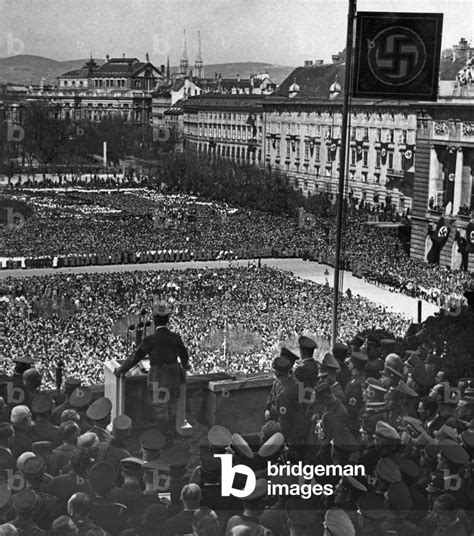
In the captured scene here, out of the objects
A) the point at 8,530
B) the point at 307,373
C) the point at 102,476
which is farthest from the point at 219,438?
the point at 8,530

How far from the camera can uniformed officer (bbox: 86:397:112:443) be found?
791 centimetres

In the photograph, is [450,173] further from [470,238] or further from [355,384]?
[355,384]

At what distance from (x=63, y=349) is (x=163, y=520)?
10.8 metres

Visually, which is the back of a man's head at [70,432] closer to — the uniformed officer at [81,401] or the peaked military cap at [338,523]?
the uniformed officer at [81,401]

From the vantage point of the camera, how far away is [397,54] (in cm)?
1089

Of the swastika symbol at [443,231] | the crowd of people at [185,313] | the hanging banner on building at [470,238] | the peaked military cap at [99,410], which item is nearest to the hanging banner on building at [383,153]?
the swastika symbol at [443,231]

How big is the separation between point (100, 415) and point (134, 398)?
3.57 ft

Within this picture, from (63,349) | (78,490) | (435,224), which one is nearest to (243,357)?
(63,349)

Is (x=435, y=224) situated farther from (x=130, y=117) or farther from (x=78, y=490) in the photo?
(x=78, y=490)

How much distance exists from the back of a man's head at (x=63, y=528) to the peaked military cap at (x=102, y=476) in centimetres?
37

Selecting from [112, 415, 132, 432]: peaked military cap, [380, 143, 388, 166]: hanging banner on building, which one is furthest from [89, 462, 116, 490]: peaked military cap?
[380, 143, 388, 166]: hanging banner on building

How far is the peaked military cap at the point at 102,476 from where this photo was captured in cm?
676

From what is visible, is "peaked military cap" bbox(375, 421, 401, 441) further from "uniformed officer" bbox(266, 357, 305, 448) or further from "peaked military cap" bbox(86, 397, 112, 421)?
"peaked military cap" bbox(86, 397, 112, 421)

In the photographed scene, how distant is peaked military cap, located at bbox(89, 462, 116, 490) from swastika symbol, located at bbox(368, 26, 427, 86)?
19.7 ft
